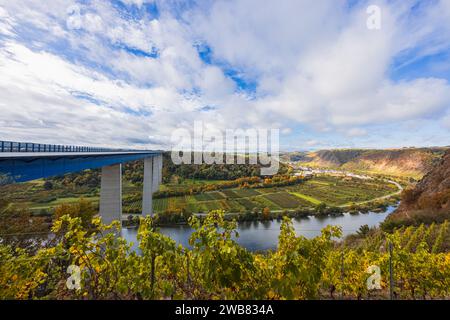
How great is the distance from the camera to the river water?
26203 mm

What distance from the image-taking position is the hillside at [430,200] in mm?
18500

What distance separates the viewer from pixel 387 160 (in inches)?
4680

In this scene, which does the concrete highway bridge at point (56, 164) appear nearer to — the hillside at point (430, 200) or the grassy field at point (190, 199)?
the grassy field at point (190, 199)

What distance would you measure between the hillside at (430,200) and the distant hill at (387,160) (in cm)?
8785

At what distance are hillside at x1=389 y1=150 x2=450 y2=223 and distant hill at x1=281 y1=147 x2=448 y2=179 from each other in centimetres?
8785

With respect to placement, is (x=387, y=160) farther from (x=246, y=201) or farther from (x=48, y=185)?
(x=48, y=185)

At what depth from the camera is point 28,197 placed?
3491 cm

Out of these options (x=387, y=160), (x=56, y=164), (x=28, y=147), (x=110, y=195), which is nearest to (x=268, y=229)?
(x=110, y=195)

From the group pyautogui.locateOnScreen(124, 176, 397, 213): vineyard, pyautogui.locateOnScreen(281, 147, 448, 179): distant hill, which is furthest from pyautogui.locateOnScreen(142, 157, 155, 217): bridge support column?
pyautogui.locateOnScreen(281, 147, 448, 179): distant hill

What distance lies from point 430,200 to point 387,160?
12194 cm

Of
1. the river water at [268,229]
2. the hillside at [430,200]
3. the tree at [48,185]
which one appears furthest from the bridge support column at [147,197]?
the hillside at [430,200]
